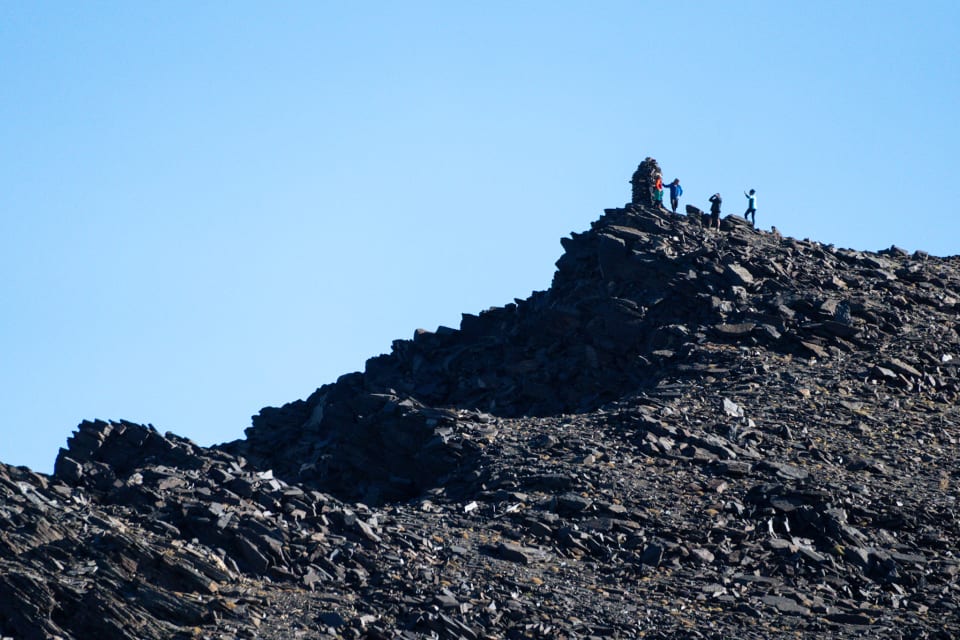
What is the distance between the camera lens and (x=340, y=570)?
3666cm

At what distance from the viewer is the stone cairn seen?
6612 cm

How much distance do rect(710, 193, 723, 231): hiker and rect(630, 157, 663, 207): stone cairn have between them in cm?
264

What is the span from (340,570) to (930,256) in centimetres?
4019

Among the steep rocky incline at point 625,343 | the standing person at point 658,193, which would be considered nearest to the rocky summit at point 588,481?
the steep rocky incline at point 625,343

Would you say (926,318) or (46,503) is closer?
(46,503)

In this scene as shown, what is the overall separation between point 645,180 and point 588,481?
2556 cm

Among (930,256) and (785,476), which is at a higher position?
(930,256)

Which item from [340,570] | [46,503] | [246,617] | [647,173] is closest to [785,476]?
[340,570]

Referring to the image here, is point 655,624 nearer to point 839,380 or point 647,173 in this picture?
point 839,380

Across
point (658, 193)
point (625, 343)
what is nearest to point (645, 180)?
point (658, 193)

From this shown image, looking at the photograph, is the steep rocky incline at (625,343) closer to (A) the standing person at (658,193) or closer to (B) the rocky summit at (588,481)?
(B) the rocky summit at (588,481)

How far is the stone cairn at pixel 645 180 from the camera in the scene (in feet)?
217

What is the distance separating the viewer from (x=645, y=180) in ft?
218

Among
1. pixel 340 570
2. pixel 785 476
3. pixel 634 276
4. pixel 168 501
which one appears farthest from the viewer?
pixel 634 276
